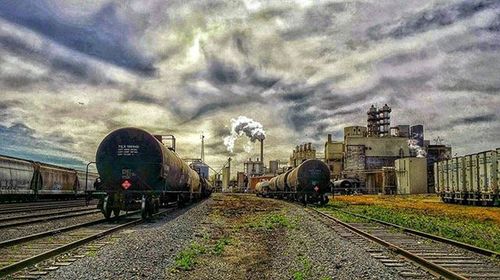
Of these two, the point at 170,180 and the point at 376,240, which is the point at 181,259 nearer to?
the point at 376,240

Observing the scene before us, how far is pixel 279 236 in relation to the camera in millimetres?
13039

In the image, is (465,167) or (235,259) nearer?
(235,259)

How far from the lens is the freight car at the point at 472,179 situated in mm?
28844

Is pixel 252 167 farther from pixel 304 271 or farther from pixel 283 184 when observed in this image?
pixel 304 271

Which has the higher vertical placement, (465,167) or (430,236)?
(465,167)

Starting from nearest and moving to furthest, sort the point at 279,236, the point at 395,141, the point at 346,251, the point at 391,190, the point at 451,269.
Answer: the point at 451,269, the point at 346,251, the point at 279,236, the point at 391,190, the point at 395,141

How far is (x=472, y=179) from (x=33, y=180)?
33700 millimetres

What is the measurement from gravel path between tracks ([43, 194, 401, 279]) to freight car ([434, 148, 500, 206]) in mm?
20270

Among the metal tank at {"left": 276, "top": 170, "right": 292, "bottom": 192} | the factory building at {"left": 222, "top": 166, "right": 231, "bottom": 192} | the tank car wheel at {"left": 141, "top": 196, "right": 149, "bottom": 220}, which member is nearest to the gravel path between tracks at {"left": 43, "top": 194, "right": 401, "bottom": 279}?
the tank car wheel at {"left": 141, "top": 196, "right": 149, "bottom": 220}

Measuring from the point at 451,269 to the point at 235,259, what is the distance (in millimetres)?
4156

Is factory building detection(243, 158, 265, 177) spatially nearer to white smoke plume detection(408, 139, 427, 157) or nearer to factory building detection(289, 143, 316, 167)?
factory building detection(289, 143, 316, 167)

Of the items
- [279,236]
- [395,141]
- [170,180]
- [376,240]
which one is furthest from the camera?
[395,141]

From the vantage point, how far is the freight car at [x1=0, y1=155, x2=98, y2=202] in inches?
1227

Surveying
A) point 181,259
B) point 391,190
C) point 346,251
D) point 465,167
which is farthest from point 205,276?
point 391,190
